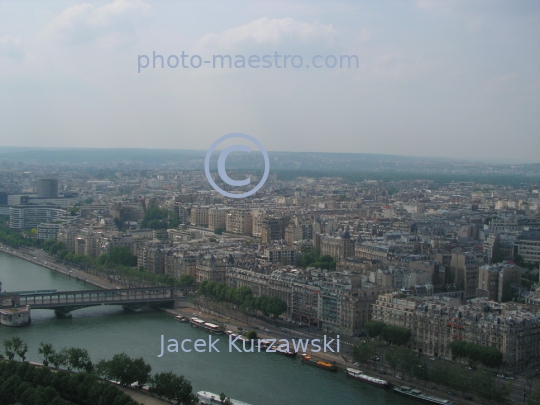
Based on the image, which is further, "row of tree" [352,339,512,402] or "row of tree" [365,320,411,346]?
"row of tree" [365,320,411,346]

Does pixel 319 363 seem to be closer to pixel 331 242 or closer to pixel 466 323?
pixel 466 323

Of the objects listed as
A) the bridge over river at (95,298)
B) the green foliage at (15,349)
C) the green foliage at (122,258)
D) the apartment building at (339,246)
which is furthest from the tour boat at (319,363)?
the green foliage at (122,258)

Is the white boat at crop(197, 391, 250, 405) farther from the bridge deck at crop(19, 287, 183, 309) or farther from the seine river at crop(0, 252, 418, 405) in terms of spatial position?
the bridge deck at crop(19, 287, 183, 309)

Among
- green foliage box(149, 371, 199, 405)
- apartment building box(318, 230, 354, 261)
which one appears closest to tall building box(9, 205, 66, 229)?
apartment building box(318, 230, 354, 261)

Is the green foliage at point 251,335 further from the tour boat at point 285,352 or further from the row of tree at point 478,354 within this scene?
the row of tree at point 478,354

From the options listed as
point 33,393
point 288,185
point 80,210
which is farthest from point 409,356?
point 80,210

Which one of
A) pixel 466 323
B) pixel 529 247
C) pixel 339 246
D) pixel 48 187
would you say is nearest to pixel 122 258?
pixel 339 246
